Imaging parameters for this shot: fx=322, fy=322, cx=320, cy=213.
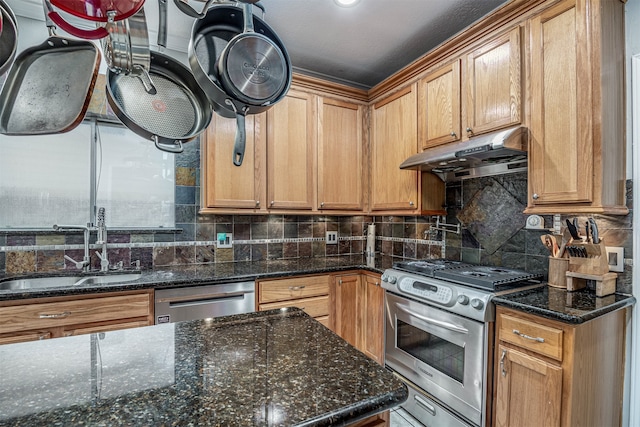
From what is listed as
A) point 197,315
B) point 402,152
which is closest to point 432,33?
point 402,152

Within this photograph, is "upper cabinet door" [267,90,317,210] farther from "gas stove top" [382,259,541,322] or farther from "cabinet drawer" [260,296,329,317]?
"gas stove top" [382,259,541,322]

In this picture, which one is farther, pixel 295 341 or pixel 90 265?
pixel 90 265

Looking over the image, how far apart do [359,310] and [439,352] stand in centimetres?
85

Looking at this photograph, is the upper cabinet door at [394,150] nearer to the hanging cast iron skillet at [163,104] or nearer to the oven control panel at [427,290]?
the oven control panel at [427,290]

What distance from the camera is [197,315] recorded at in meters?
2.11

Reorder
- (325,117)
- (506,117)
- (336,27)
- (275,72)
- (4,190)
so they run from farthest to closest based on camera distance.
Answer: (325,117) < (336,27) < (4,190) < (506,117) < (275,72)

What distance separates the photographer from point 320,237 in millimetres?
3150

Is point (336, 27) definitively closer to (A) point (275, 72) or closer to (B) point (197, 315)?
(A) point (275, 72)

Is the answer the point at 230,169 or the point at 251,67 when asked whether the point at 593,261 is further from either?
the point at 230,169

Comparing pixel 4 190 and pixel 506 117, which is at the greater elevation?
pixel 506 117

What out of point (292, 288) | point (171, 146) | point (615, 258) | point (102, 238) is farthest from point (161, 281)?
point (615, 258)

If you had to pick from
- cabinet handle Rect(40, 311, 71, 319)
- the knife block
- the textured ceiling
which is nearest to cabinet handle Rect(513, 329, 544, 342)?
the knife block

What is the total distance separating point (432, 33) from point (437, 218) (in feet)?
4.61

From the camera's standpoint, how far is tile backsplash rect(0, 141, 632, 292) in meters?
2.08
